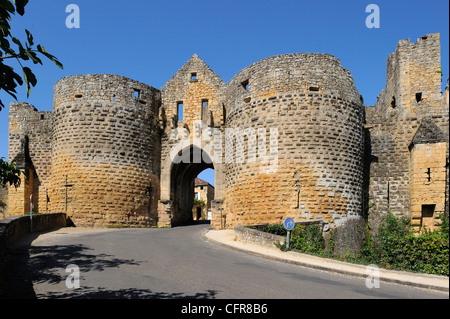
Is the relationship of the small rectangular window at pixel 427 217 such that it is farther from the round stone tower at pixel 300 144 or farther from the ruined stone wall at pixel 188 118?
the ruined stone wall at pixel 188 118

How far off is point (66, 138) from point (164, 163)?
18.0ft

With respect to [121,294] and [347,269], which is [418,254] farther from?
[121,294]

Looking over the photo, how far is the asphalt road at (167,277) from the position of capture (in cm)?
675

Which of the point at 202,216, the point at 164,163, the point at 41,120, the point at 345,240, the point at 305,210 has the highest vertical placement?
the point at 41,120

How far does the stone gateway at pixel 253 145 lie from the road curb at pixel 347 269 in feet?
16.9

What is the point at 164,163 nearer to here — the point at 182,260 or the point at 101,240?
the point at 101,240

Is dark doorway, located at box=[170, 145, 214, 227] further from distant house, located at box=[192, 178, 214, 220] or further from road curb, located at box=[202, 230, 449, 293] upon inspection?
distant house, located at box=[192, 178, 214, 220]

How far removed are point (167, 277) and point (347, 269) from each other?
13.7 feet

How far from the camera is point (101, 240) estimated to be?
1377 centimetres

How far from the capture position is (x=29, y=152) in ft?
79.0
